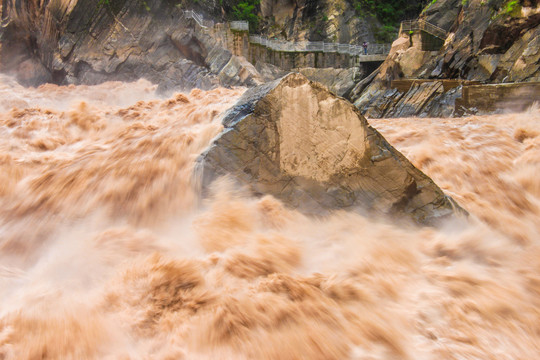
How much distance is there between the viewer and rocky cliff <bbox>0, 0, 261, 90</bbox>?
63.3 feet

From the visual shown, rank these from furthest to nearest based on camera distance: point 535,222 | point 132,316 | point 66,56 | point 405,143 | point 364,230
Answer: point 66,56 → point 405,143 → point 535,222 → point 364,230 → point 132,316

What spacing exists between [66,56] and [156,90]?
599 centimetres

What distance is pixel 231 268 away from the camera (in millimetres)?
2312

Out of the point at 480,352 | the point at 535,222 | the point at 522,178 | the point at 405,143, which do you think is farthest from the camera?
the point at 405,143

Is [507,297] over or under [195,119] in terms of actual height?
under

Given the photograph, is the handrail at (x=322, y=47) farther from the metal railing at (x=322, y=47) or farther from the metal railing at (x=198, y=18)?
the metal railing at (x=198, y=18)

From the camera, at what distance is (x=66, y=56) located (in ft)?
64.3

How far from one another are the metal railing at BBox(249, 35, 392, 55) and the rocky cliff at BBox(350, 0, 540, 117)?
7.56 m

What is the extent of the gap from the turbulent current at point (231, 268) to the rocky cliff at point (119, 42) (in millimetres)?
16928

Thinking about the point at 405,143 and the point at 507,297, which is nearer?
the point at 507,297

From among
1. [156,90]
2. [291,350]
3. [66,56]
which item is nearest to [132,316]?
[291,350]

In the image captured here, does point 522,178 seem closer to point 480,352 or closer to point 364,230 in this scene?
point 364,230

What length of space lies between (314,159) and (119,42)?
69.6 feet

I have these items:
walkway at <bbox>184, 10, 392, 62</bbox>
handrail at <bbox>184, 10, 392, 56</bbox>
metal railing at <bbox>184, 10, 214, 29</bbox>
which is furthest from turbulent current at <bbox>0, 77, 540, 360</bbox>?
handrail at <bbox>184, 10, 392, 56</bbox>
